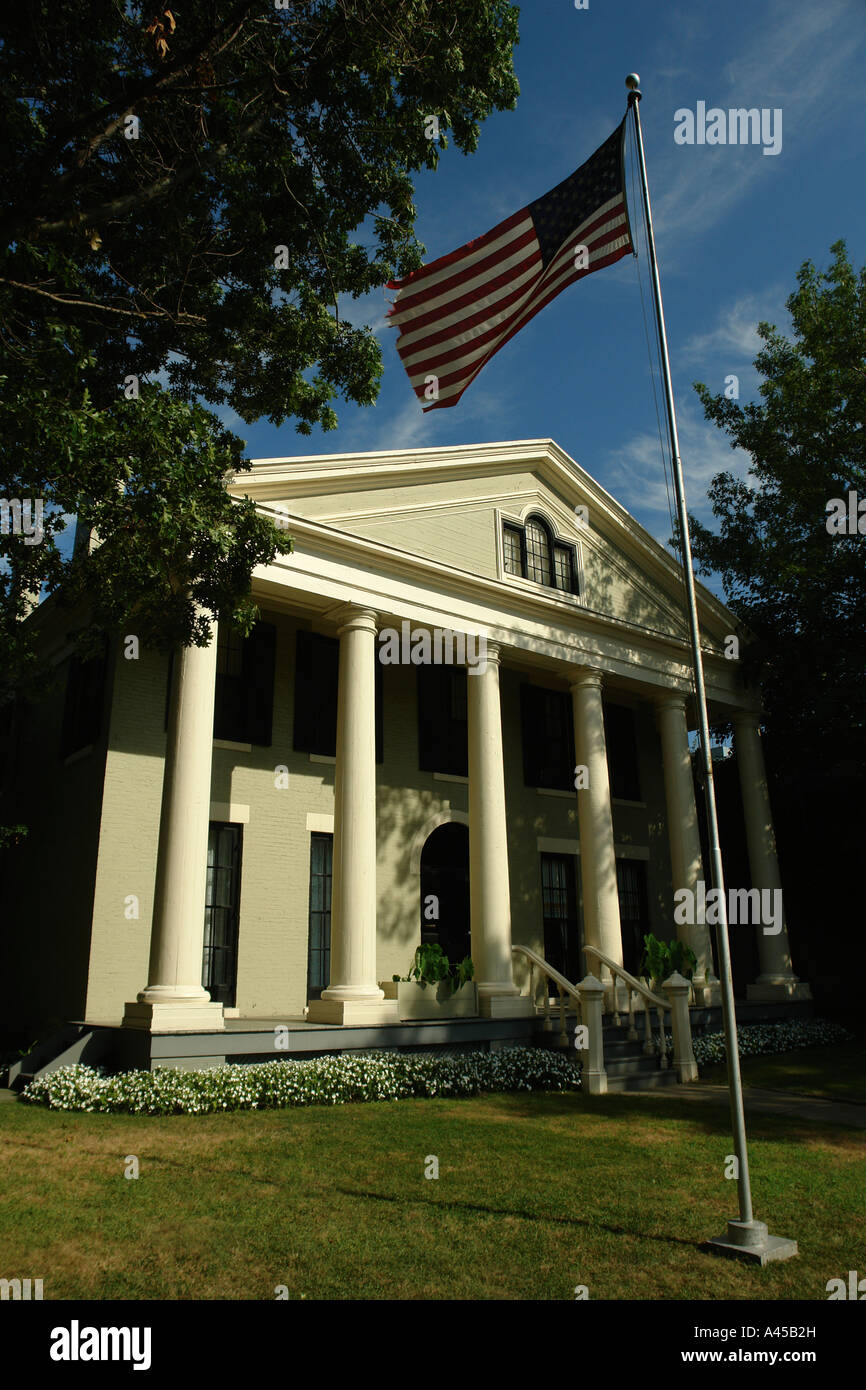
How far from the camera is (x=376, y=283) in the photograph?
1125cm

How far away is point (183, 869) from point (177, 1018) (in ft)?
6.00

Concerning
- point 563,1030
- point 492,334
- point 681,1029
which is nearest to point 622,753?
point 681,1029

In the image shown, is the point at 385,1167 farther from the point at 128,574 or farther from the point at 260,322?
the point at 260,322

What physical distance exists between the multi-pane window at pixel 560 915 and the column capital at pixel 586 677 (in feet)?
12.9

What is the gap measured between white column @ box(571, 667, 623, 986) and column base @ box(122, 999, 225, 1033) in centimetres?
748

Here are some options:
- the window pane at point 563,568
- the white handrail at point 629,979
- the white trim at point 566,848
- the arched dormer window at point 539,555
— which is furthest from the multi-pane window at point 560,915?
the arched dormer window at point 539,555

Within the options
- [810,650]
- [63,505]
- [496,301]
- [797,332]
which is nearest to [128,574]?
[63,505]

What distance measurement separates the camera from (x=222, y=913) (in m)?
14.5

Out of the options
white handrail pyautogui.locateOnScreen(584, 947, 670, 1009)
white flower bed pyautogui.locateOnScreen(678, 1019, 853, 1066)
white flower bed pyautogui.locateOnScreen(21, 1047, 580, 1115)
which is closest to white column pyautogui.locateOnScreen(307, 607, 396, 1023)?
white flower bed pyautogui.locateOnScreen(21, 1047, 580, 1115)

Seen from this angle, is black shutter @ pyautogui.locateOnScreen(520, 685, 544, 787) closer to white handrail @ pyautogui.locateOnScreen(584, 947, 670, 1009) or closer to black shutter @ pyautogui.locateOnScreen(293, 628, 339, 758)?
white handrail @ pyautogui.locateOnScreen(584, 947, 670, 1009)

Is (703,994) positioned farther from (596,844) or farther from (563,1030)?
(563,1030)

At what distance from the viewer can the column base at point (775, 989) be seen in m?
19.3

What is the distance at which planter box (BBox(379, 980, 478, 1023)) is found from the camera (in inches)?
554
